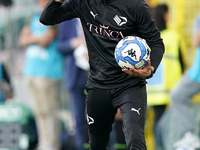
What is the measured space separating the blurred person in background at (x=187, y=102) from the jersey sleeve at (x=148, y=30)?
203cm

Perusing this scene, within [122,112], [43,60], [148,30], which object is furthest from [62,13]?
[43,60]

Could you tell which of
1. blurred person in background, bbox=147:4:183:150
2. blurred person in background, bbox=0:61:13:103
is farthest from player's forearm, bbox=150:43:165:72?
blurred person in background, bbox=0:61:13:103

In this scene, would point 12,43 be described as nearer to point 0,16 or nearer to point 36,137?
point 0,16

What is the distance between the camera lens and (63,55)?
7.66 m

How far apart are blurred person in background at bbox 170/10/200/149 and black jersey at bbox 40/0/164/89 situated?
6.54ft

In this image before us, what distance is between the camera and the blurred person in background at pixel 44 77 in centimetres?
766

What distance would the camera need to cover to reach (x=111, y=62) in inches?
186

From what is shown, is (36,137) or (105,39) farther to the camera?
(36,137)

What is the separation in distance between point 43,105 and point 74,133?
0.72 metres

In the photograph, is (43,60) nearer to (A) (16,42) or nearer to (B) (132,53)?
(A) (16,42)

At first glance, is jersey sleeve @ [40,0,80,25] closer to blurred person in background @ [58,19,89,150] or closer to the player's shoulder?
the player's shoulder

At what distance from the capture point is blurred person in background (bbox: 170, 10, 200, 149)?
6.53 meters

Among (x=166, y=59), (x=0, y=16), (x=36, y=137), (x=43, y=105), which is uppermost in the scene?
(x=0, y=16)

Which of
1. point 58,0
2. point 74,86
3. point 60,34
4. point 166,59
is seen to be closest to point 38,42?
point 60,34
